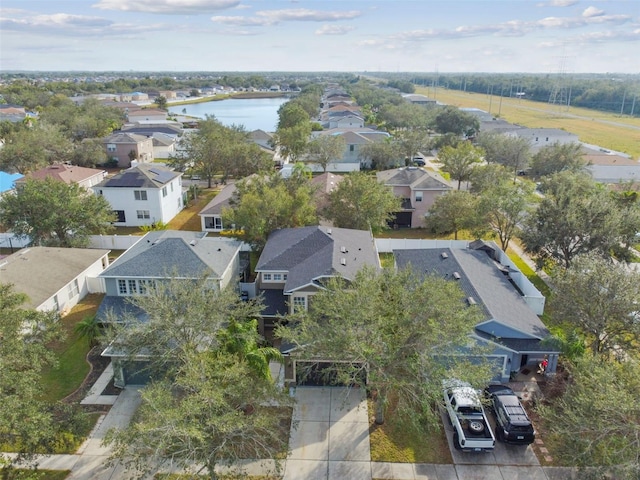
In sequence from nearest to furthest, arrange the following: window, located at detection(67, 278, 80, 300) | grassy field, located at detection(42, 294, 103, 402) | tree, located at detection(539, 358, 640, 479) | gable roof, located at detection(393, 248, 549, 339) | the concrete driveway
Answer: tree, located at detection(539, 358, 640, 479)
the concrete driveway
grassy field, located at detection(42, 294, 103, 402)
gable roof, located at detection(393, 248, 549, 339)
window, located at detection(67, 278, 80, 300)

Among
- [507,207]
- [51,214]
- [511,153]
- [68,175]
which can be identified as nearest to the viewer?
[51,214]

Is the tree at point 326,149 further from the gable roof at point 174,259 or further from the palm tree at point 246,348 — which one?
the palm tree at point 246,348

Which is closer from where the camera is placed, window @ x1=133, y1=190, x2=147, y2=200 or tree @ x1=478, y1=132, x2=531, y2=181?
window @ x1=133, y1=190, x2=147, y2=200

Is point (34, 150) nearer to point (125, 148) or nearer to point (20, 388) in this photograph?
point (125, 148)

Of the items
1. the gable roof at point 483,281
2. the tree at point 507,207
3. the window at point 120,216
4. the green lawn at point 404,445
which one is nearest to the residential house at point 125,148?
the window at point 120,216

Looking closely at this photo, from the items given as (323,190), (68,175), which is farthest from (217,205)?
(68,175)

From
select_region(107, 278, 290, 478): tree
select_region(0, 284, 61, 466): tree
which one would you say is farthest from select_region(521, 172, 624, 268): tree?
select_region(0, 284, 61, 466): tree

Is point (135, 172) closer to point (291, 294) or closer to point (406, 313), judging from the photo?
point (291, 294)

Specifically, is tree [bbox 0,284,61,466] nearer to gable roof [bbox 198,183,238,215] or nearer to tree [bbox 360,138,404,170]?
gable roof [bbox 198,183,238,215]
